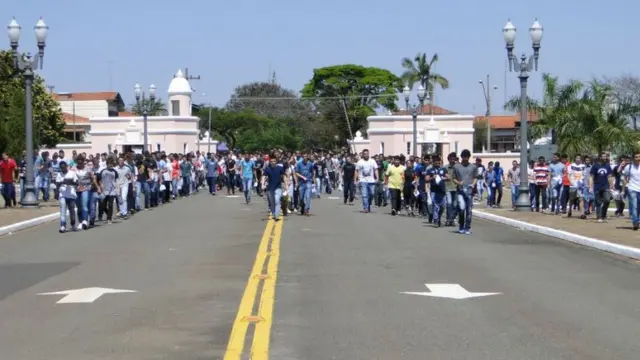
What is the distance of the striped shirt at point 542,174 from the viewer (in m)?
28.0

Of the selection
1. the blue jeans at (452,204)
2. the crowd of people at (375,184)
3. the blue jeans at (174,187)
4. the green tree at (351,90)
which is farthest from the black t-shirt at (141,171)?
the green tree at (351,90)

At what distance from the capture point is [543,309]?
10.8m

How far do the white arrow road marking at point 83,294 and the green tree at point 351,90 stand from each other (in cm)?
9361

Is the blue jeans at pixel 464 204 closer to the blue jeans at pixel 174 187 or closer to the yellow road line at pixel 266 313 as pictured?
the yellow road line at pixel 266 313

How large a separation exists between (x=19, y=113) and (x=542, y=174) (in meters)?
27.5

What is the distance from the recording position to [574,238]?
19719 millimetres

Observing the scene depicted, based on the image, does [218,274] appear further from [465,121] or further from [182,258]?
[465,121]

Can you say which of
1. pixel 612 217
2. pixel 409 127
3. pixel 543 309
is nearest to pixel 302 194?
pixel 612 217

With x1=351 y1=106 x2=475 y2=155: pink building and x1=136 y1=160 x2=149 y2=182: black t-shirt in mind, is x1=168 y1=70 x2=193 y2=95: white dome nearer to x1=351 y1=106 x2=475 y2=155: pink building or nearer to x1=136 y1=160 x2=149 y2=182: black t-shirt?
x1=351 y1=106 x2=475 y2=155: pink building

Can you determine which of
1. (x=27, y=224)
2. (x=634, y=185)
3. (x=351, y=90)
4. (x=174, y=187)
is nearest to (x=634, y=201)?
(x=634, y=185)

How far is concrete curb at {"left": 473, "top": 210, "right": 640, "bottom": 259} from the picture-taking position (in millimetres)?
16923

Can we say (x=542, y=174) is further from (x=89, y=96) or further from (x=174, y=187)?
(x=89, y=96)

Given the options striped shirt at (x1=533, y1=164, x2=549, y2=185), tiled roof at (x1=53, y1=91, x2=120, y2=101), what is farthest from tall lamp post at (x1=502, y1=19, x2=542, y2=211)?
tiled roof at (x1=53, y1=91, x2=120, y2=101)

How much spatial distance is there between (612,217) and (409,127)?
4475 cm
